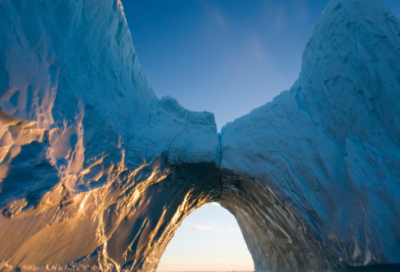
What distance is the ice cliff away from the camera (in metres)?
4.38

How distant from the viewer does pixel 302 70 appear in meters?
8.14

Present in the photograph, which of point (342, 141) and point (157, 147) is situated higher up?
point (157, 147)

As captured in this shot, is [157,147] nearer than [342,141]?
No

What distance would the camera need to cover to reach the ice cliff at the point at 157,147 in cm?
438

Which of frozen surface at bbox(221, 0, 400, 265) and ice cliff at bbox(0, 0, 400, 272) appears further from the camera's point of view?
frozen surface at bbox(221, 0, 400, 265)

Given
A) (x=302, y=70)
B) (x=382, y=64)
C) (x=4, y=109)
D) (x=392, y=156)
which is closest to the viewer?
(x=4, y=109)

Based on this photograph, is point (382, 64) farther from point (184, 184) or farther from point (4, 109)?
point (4, 109)

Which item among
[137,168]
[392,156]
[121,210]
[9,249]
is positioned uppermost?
[137,168]

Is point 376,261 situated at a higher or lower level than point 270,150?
lower

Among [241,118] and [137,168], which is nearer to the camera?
[137,168]

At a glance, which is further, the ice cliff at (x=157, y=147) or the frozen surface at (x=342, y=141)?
the frozen surface at (x=342, y=141)

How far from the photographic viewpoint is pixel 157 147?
747 cm

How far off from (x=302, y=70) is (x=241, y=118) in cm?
238

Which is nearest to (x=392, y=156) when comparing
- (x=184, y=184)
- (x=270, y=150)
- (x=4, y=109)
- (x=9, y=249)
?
(x=270, y=150)
